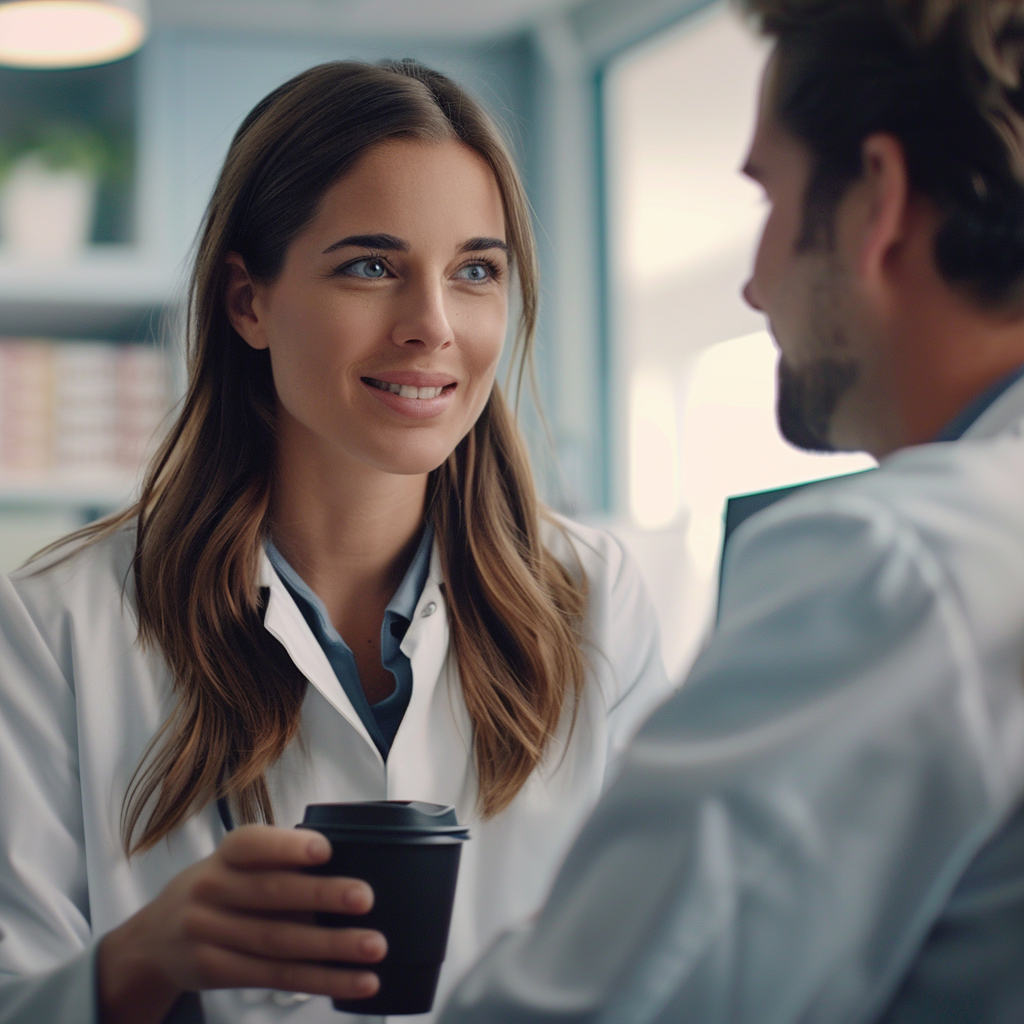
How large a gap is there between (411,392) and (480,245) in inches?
7.3

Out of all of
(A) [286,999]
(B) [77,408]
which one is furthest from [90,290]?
(A) [286,999]

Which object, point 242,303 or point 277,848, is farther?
point 242,303

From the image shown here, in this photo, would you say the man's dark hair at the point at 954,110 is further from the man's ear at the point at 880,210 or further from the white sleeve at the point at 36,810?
the white sleeve at the point at 36,810

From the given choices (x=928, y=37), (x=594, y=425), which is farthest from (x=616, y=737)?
(x=594, y=425)

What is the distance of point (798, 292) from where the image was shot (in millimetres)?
723

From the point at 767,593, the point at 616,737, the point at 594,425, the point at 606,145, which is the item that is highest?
the point at 606,145

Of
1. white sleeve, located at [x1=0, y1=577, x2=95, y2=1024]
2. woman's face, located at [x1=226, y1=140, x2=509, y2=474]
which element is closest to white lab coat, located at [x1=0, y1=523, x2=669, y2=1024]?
white sleeve, located at [x1=0, y1=577, x2=95, y2=1024]

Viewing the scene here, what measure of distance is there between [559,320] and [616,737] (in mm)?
2466

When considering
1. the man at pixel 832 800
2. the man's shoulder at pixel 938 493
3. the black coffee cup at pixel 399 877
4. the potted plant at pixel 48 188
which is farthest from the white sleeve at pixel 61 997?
the potted plant at pixel 48 188

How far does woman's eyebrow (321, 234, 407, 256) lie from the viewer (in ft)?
4.04

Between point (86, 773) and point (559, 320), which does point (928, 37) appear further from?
point (559, 320)

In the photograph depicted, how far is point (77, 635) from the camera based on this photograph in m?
1.21

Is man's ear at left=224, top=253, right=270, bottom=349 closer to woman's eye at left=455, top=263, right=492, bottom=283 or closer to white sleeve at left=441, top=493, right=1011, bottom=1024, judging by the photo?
woman's eye at left=455, top=263, right=492, bottom=283

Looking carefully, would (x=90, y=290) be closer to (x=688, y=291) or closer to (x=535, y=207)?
(x=535, y=207)
